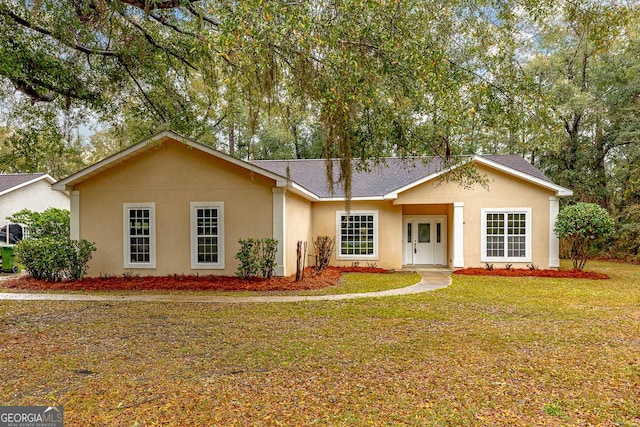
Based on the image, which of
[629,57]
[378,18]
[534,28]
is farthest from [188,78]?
[629,57]

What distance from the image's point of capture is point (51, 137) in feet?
27.0

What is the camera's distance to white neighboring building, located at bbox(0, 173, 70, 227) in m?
17.3

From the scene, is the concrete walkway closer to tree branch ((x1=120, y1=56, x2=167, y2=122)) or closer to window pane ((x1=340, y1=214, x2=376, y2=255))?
tree branch ((x1=120, y1=56, x2=167, y2=122))

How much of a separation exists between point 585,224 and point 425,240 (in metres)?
5.39

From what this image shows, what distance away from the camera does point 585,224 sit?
38.5 feet

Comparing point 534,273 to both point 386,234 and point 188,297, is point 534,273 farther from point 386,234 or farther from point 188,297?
point 188,297

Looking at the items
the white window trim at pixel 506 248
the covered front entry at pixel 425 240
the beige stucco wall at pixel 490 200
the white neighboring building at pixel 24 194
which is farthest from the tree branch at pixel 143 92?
the white neighboring building at pixel 24 194

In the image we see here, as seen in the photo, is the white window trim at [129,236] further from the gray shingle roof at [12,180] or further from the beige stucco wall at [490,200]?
the gray shingle roof at [12,180]

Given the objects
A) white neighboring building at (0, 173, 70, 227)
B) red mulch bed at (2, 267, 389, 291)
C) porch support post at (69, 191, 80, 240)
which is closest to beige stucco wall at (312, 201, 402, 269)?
red mulch bed at (2, 267, 389, 291)

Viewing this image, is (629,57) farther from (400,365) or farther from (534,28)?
(400,365)

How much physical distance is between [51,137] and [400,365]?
27.9 ft

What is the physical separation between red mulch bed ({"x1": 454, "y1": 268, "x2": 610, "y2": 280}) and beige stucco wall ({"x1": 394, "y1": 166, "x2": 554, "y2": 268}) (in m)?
0.60

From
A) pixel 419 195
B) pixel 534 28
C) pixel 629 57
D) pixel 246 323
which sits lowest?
pixel 246 323

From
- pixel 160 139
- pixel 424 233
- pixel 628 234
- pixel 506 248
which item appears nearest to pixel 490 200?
pixel 506 248
